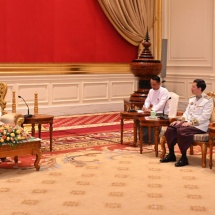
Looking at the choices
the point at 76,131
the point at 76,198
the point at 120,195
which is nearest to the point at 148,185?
the point at 120,195

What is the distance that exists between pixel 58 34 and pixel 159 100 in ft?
13.6

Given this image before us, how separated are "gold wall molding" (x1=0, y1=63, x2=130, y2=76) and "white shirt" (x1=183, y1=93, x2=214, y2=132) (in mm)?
4855

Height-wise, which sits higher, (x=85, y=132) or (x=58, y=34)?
(x=58, y=34)

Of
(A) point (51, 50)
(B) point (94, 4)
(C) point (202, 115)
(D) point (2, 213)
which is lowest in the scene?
(D) point (2, 213)

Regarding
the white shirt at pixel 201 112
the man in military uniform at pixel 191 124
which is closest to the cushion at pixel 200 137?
the man in military uniform at pixel 191 124

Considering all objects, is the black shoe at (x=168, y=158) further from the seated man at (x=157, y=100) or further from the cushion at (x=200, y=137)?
the seated man at (x=157, y=100)

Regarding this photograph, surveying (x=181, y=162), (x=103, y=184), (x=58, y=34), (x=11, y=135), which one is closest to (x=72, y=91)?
(x=58, y=34)

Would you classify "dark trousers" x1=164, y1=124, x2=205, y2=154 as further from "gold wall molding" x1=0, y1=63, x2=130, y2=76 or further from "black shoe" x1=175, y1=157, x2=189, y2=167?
"gold wall molding" x1=0, y1=63, x2=130, y2=76

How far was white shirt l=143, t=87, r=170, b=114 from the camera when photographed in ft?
23.7

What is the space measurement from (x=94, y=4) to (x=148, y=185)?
22.5ft

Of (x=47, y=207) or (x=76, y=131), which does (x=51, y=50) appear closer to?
(x=76, y=131)

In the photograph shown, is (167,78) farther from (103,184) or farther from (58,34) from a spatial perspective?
(103,184)

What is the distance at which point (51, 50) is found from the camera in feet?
34.9

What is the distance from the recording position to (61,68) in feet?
35.6
